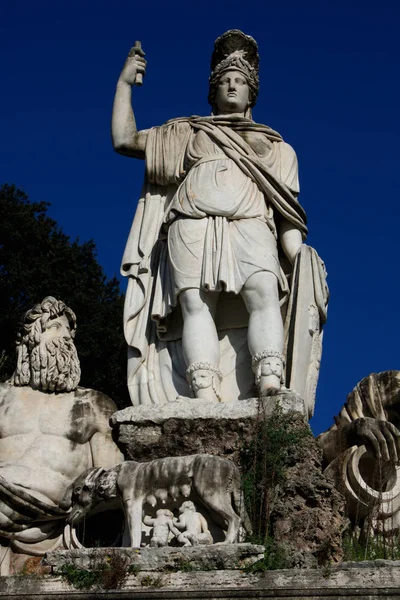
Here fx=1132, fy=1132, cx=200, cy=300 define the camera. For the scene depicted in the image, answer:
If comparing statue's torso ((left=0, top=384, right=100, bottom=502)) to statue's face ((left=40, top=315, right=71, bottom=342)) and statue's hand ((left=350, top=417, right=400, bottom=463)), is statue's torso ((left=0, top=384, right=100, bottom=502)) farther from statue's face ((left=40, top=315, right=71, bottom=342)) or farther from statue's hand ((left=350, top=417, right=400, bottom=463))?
statue's hand ((left=350, top=417, right=400, bottom=463))

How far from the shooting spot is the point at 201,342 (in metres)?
9.20

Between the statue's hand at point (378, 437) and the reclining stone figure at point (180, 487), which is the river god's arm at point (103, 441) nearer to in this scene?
the reclining stone figure at point (180, 487)

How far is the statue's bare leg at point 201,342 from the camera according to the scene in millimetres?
9062

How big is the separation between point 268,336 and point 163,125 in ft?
8.50

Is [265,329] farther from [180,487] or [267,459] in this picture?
[180,487]

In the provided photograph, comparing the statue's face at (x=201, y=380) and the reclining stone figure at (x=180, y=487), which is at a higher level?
the statue's face at (x=201, y=380)

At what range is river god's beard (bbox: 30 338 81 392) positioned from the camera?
938 centimetres

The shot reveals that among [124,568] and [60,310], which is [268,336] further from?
[124,568]

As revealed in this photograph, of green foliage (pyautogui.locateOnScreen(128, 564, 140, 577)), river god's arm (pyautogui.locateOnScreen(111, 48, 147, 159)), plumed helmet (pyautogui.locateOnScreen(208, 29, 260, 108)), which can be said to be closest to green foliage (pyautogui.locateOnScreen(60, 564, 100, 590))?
green foliage (pyautogui.locateOnScreen(128, 564, 140, 577))

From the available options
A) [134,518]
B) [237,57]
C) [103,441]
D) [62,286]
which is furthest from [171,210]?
[62,286]

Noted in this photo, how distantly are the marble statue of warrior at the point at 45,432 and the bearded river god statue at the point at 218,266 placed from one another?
0.49 metres

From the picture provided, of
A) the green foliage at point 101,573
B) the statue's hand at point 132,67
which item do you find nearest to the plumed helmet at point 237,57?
the statue's hand at point 132,67

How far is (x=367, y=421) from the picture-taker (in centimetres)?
964

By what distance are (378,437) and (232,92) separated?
138 inches
